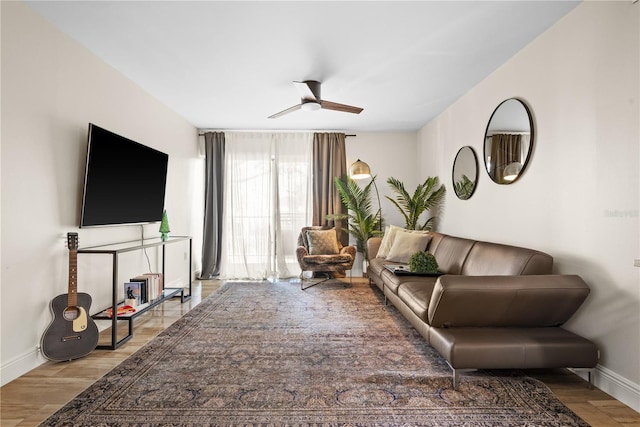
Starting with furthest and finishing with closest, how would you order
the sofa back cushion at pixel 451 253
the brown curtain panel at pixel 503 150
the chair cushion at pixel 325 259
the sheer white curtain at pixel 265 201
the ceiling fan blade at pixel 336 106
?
the sheer white curtain at pixel 265 201
the chair cushion at pixel 325 259
the ceiling fan blade at pixel 336 106
the sofa back cushion at pixel 451 253
the brown curtain panel at pixel 503 150

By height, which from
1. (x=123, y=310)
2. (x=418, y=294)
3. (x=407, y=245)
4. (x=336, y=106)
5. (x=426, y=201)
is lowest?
(x=123, y=310)

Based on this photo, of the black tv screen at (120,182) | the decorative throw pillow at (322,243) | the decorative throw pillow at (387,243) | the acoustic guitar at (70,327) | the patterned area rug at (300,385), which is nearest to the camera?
the patterned area rug at (300,385)

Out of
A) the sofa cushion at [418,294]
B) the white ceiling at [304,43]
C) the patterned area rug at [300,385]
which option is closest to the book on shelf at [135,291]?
the patterned area rug at [300,385]

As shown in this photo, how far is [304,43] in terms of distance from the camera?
8.96 ft

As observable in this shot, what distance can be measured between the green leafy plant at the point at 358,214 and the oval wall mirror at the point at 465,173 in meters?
1.50

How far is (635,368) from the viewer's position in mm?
1853

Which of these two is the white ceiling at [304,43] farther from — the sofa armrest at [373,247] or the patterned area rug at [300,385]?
the patterned area rug at [300,385]

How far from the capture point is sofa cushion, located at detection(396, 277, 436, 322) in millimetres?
2436

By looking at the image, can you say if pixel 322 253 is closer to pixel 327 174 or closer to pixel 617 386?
pixel 327 174

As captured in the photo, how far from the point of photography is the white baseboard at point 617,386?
72.6 inches

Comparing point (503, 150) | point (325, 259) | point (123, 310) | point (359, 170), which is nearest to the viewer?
point (123, 310)

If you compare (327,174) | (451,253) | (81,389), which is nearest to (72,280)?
(81,389)

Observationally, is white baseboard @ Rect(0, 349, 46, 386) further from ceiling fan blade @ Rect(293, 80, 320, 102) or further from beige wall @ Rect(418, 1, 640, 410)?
beige wall @ Rect(418, 1, 640, 410)

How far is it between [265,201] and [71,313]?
3.42 metres
